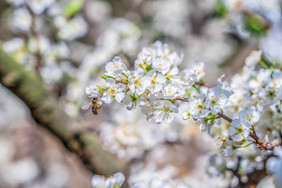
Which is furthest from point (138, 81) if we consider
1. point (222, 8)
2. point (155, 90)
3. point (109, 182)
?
point (222, 8)

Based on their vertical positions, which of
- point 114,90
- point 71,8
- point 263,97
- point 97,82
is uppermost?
point 71,8

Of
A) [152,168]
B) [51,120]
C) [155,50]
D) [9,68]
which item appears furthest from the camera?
[152,168]

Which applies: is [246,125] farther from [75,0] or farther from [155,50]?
[75,0]

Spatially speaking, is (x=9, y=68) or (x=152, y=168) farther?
(x=152, y=168)

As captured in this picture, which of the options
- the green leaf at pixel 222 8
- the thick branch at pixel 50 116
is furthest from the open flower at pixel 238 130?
the green leaf at pixel 222 8

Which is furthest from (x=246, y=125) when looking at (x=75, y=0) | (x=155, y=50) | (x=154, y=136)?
(x=75, y=0)

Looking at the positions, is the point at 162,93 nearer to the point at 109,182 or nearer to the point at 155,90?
the point at 155,90

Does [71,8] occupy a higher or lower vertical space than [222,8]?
lower
